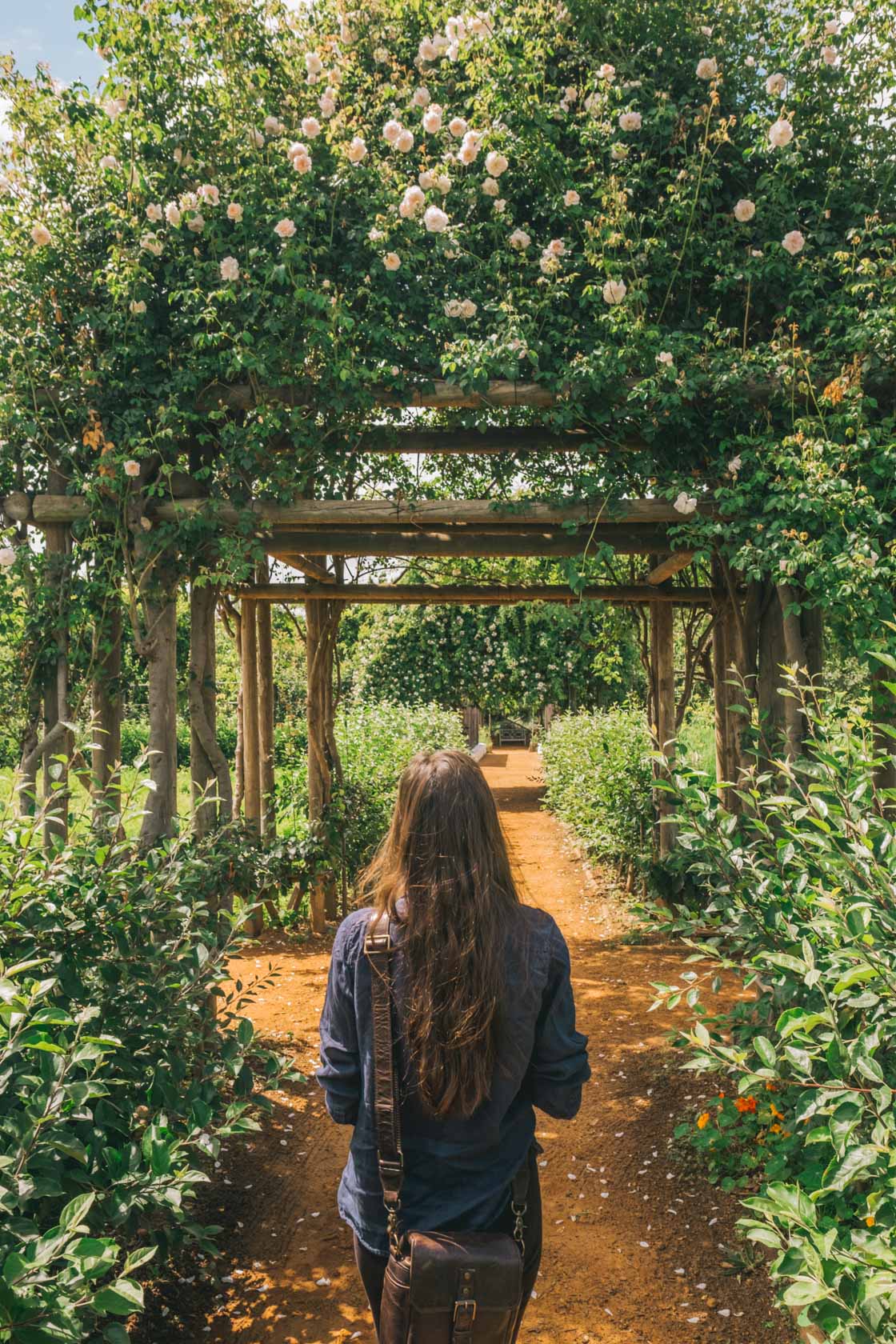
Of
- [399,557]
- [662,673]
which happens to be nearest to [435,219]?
[399,557]

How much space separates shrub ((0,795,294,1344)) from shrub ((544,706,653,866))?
4.66 meters

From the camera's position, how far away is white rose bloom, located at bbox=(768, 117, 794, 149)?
4.25 m

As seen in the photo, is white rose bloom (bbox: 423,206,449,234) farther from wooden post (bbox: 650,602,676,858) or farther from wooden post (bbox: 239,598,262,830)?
wooden post (bbox: 650,602,676,858)

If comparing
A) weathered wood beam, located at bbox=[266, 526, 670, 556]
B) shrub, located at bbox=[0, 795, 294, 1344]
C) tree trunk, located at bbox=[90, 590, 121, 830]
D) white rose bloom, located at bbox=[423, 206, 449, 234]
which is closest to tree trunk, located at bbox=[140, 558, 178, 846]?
tree trunk, located at bbox=[90, 590, 121, 830]

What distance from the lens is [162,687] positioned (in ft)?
16.0

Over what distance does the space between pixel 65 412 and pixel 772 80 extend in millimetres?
3745

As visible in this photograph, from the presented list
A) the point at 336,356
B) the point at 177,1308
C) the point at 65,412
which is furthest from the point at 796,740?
the point at 65,412

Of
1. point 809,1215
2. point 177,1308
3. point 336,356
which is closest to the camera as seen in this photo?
point 809,1215

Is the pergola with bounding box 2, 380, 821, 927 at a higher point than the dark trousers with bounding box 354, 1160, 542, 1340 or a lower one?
higher

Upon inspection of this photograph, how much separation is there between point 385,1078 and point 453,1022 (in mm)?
161

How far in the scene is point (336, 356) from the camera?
4477mm

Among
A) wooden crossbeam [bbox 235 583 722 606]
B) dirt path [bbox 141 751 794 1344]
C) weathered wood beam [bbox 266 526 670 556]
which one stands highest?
weathered wood beam [bbox 266 526 670 556]

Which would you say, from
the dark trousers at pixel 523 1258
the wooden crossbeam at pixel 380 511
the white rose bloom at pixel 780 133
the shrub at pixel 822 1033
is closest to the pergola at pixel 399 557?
the wooden crossbeam at pixel 380 511

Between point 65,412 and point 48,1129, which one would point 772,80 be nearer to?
point 65,412
